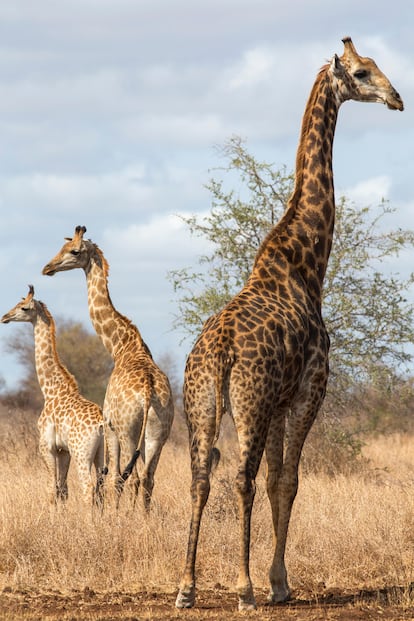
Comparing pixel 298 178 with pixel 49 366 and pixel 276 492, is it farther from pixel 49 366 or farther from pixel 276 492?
pixel 49 366

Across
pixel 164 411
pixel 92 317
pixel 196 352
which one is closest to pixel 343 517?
pixel 164 411

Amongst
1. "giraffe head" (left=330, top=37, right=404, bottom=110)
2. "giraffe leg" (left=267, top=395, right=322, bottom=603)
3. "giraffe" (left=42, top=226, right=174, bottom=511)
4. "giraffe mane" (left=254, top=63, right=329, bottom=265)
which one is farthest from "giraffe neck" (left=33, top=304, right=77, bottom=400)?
"giraffe head" (left=330, top=37, right=404, bottom=110)

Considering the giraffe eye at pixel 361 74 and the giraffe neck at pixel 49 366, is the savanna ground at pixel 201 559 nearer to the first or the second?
the giraffe neck at pixel 49 366

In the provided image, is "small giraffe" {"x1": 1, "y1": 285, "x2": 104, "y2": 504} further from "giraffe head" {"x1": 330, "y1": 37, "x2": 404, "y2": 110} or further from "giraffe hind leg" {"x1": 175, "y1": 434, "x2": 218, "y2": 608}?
"giraffe head" {"x1": 330, "y1": 37, "x2": 404, "y2": 110}

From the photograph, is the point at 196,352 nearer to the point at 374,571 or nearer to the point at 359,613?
the point at 359,613

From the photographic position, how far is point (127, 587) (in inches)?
305

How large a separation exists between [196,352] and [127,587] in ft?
6.81

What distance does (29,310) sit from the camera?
1273 centimetres

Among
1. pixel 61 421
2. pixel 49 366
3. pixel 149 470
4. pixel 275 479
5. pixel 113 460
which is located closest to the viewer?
pixel 275 479

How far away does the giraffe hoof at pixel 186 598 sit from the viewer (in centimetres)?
661

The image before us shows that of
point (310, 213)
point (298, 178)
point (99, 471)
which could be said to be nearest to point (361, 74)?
point (298, 178)

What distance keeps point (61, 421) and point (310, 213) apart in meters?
4.48

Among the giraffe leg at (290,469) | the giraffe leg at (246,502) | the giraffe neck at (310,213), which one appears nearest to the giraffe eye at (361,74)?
the giraffe neck at (310,213)

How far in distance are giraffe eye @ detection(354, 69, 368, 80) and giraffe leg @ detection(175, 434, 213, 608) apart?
3512 millimetres
